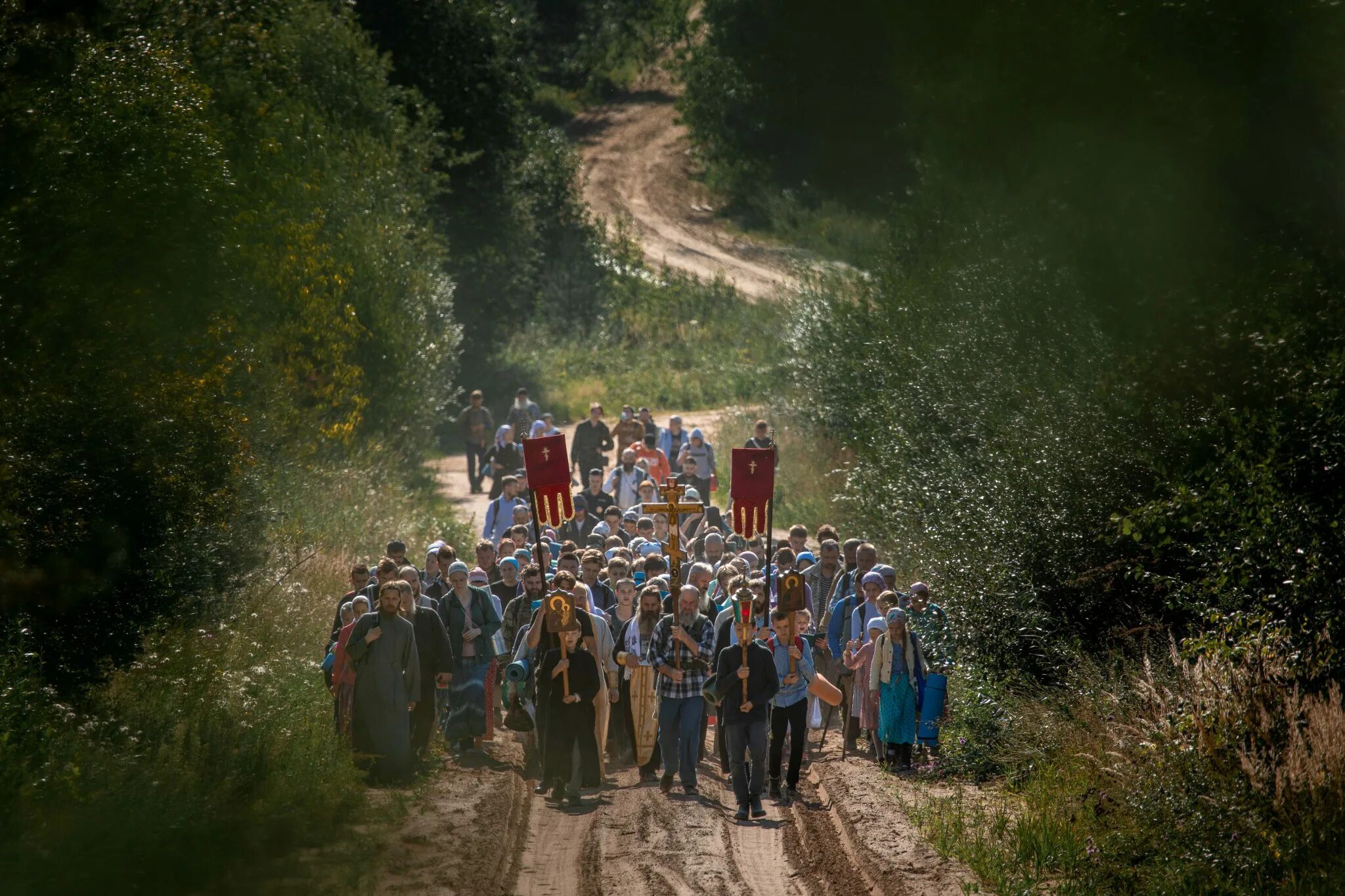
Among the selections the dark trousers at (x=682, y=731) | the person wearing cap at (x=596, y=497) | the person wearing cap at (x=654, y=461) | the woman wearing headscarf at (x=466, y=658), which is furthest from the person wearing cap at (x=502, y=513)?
the dark trousers at (x=682, y=731)

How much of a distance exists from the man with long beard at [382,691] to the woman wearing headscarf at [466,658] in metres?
1.35

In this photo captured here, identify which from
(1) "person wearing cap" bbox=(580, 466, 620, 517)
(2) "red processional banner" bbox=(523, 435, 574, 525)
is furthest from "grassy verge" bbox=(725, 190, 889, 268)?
(2) "red processional banner" bbox=(523, 435, 574, 525)

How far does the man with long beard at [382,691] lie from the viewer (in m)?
13.2

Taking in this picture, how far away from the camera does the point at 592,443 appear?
86.6 ft

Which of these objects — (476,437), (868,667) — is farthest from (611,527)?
(476,437)

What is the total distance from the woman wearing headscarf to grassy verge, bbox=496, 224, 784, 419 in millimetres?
21536

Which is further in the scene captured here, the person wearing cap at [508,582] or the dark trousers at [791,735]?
the person wearing cap at [508,582]

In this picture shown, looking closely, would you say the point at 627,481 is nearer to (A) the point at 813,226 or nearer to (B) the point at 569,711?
(B) the point at 569,711

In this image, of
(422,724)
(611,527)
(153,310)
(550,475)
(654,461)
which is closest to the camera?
(422,724)

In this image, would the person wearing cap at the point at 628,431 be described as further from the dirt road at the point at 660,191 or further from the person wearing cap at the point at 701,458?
the dirt road at the point at 660,191

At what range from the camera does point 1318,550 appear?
448 inches

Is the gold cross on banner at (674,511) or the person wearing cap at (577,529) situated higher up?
the gold cross on banner at (674,511)

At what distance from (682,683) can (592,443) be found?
1339 cm

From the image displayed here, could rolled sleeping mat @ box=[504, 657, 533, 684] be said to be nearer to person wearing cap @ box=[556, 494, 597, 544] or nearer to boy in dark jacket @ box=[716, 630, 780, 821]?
boy in dark jacket @ box=[716, 630, 780, 821]
